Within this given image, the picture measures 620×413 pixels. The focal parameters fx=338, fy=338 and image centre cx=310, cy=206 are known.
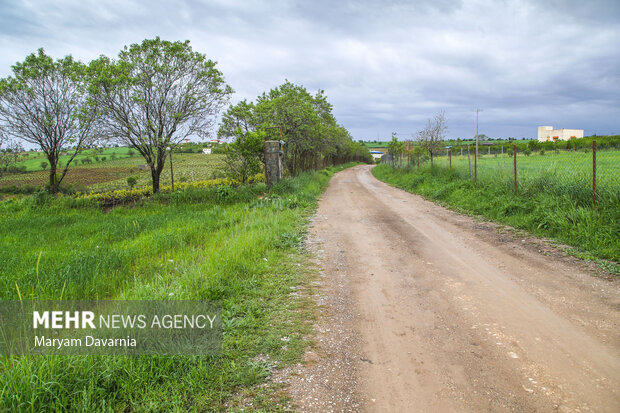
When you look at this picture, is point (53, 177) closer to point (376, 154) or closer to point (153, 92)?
point (153, 92)

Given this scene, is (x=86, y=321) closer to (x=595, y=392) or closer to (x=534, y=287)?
(x=595, y=392)

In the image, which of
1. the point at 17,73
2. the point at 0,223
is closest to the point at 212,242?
the point at 0,223

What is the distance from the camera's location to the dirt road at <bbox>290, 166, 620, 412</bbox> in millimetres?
2629

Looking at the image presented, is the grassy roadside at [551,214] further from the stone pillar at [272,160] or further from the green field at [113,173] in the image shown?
the green field at [113,173]

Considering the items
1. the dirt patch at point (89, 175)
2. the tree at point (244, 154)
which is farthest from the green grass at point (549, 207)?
the dirt patch at point (89, 175)

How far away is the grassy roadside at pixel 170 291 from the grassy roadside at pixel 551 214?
17.3 feet

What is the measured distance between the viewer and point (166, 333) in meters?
3.45

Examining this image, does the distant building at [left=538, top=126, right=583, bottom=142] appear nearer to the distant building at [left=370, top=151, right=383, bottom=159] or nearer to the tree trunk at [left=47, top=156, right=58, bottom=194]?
the tree trunk at [left=47, top=156, right=58, bottom=194]

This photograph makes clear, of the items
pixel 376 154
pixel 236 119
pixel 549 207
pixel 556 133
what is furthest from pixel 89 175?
pixel 376 154

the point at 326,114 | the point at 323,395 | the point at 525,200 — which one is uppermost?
the point at 326,114

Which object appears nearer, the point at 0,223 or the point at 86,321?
the point at 86,321

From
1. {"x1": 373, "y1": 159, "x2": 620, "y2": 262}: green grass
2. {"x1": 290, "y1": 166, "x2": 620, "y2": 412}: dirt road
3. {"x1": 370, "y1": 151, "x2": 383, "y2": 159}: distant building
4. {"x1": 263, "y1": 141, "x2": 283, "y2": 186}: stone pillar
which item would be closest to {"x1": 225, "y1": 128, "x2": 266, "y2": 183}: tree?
{"x1": 263, "y1": 141, "x2": 283, "y2": 186}: stone pillar

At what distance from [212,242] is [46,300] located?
3.29 metres

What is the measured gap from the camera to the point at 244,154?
1738cm
